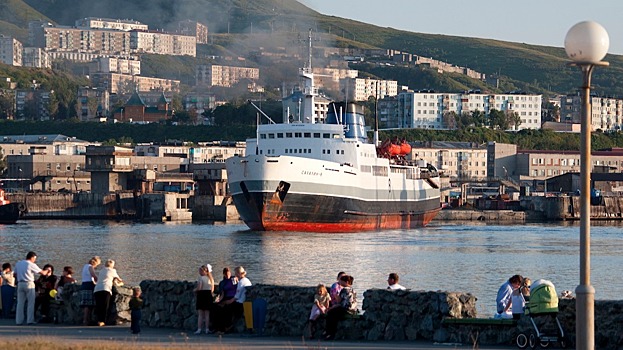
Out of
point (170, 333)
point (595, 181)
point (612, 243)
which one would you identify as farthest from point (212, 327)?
point (595, 181)

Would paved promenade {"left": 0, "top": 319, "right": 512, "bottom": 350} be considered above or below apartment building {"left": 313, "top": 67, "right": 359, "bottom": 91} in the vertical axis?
below

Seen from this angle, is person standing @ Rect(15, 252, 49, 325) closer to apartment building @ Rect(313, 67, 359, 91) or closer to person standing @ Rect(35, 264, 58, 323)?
person standing @ Rect(35, 264, 58, 323)

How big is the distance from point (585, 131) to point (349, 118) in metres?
85.8

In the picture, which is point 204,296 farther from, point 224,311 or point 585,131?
point 585,131

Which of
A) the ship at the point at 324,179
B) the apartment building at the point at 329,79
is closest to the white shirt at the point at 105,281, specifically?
the ship at the point at 324,179

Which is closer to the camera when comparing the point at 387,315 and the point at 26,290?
the point at 387,315

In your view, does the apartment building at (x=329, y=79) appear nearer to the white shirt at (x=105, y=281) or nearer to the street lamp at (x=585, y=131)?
the white shirt at (x=105, y=281)

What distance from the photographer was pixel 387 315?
2480cm

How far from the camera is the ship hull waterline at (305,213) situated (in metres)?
84.1

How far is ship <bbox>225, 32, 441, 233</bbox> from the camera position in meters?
84.2

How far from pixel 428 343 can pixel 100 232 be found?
→ 68.0 metres

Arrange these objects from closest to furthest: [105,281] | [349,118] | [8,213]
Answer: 1. [105,281]
2. [349,118]
3. [8,213]

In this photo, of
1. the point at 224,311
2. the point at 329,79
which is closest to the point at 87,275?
the point at 224,311

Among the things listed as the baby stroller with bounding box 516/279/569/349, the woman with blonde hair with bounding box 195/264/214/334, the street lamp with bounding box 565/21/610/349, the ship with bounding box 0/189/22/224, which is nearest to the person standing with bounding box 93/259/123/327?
the woman with blonde hair with bounding box 195/264/214/334
